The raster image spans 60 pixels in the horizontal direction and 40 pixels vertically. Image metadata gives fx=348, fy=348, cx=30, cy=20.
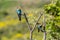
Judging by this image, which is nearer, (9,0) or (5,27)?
(5,27)

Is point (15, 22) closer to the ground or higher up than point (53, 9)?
closer to the ground

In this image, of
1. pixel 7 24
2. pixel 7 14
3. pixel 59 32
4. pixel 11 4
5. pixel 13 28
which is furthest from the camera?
pixel 11 4

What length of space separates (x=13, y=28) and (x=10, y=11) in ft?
35.1

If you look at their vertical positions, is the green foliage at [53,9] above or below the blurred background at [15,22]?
above

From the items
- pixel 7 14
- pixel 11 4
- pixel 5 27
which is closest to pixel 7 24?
pixel 5 27

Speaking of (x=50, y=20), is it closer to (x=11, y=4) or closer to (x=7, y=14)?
(x=7, y=14)

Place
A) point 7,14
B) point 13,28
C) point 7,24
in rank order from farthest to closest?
point 7,14 → point 7,24 → point 13,28

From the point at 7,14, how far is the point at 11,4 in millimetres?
4327

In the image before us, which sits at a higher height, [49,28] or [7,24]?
[49,28]

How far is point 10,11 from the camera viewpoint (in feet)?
148

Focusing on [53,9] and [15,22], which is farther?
[15,22]

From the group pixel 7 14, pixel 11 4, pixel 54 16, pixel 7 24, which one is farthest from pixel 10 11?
pixel 54 16

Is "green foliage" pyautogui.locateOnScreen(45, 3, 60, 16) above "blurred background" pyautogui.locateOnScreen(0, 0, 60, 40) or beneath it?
above

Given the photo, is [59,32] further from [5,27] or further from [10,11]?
[10,11]
